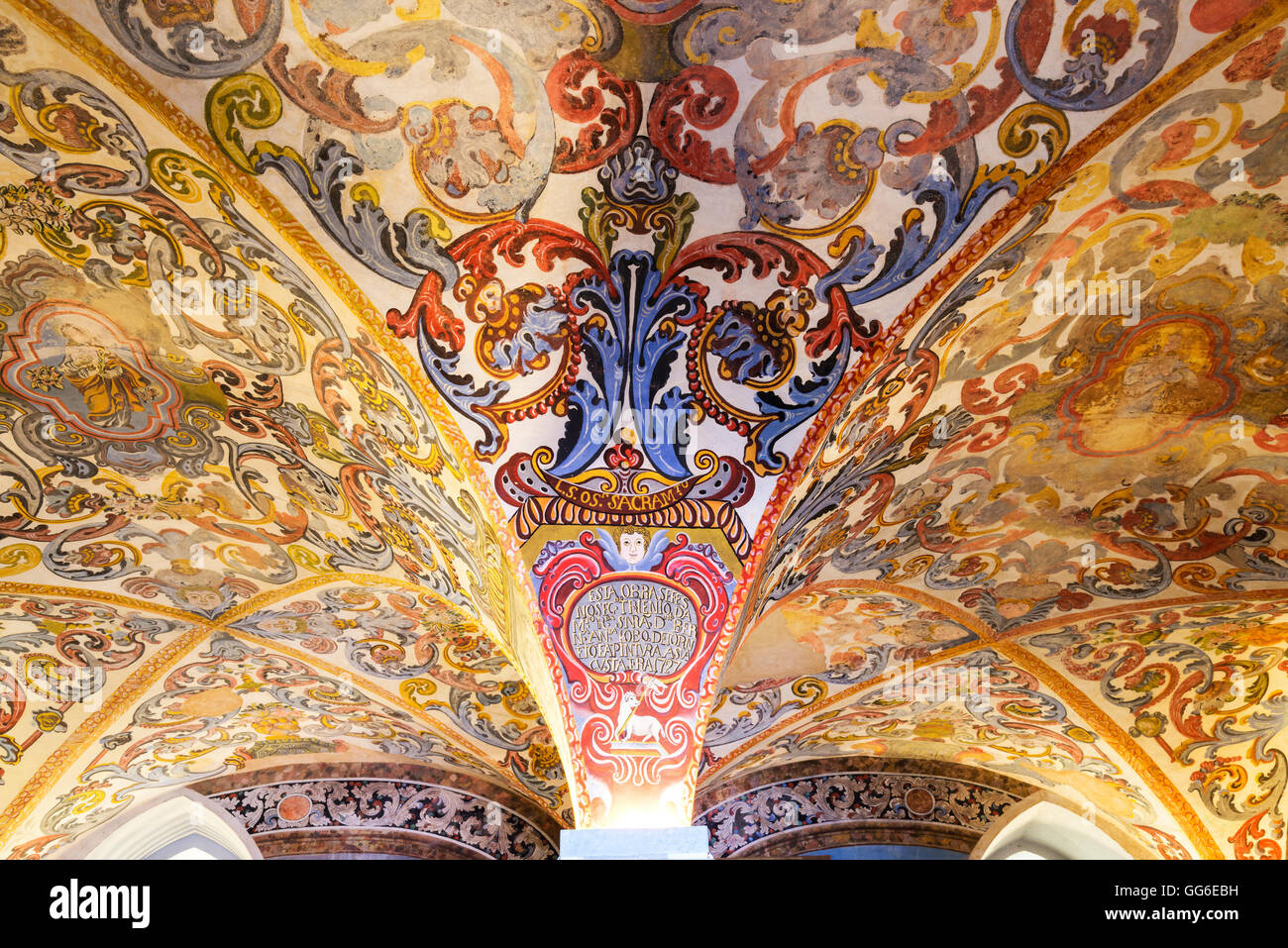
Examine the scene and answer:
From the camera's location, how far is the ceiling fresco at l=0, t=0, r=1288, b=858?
12.4ft

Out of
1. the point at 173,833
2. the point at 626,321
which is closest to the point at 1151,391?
the point at 626,321

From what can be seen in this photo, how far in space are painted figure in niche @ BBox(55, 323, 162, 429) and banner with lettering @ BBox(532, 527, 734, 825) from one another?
206 centimetres

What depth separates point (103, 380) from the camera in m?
4.92

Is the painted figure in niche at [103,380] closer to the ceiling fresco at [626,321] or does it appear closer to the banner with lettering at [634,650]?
the ceiling fresco at [626,321]

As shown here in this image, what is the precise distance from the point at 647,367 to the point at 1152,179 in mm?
2104

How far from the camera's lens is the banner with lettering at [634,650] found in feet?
13.2

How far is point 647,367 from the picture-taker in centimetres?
452

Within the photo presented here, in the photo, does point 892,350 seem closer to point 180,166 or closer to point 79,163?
point 180,166

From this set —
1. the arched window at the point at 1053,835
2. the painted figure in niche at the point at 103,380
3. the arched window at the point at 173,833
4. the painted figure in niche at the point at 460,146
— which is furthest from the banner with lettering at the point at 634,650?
the arched window at the point at 1053,835

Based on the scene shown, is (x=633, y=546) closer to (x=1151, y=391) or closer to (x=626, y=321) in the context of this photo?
(x=626, y=321)

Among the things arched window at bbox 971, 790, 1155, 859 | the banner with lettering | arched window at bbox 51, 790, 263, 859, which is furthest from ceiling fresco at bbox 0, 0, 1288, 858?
arched window at bbox 971, 790, 1155, 859

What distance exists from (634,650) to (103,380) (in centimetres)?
272

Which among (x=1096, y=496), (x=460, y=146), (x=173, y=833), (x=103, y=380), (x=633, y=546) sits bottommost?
(x=173, y=833)
